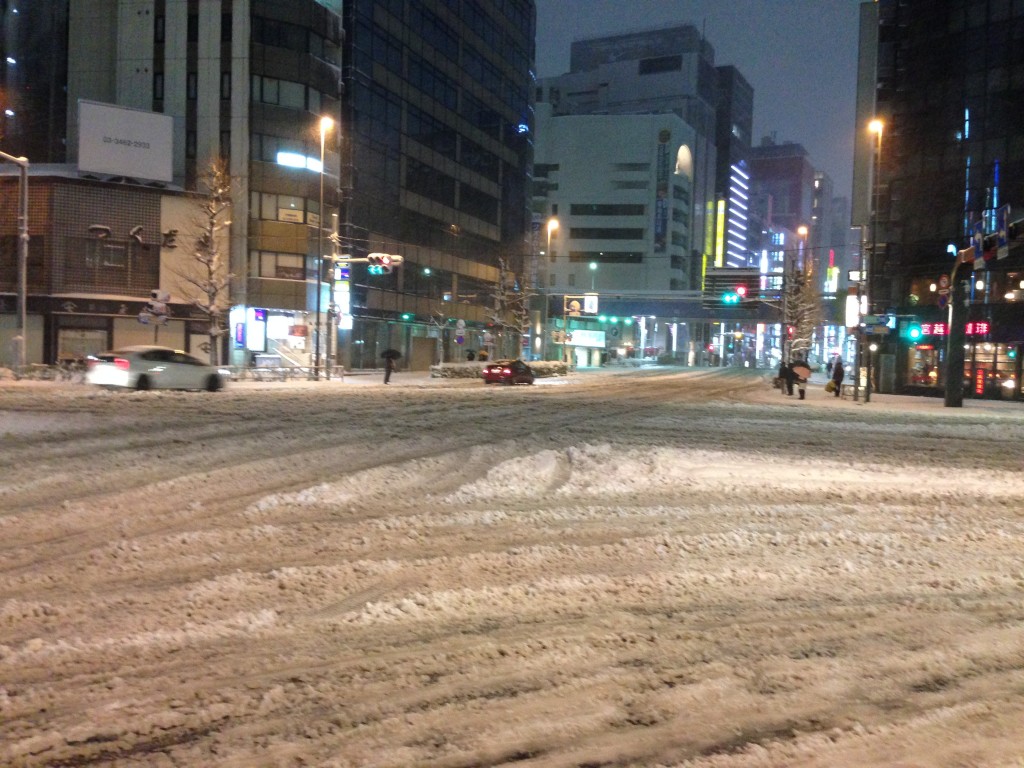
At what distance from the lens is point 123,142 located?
1666 inches

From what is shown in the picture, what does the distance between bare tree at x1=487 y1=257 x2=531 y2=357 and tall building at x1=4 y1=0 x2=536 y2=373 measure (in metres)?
4.57

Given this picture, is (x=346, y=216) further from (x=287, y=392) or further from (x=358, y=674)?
(x=358, y=674)

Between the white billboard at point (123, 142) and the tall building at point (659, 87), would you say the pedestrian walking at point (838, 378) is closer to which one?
the white billboard at point (123, 142)

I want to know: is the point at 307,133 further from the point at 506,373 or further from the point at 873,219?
the point at 873,219

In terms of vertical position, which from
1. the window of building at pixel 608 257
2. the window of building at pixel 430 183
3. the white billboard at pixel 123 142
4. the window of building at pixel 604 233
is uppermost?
the window of building at pixel 604 233

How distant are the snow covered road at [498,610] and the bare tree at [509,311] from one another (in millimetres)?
49084

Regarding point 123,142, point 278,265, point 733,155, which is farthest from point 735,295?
point 733,155

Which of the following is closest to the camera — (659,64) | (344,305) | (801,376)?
(801,376)

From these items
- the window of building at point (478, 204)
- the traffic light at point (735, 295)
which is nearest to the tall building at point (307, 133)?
the window of building at point (478, 204)

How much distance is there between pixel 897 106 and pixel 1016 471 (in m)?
35.6

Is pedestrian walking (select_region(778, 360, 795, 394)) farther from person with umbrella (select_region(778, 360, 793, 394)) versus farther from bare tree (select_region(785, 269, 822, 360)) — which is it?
bare tree (select_region(785, 269, 822, 360))

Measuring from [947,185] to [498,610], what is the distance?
134 ft

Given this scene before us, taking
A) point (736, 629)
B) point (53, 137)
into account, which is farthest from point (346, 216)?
point (736, 629)

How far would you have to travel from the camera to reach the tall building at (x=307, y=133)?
4631 centimetres
